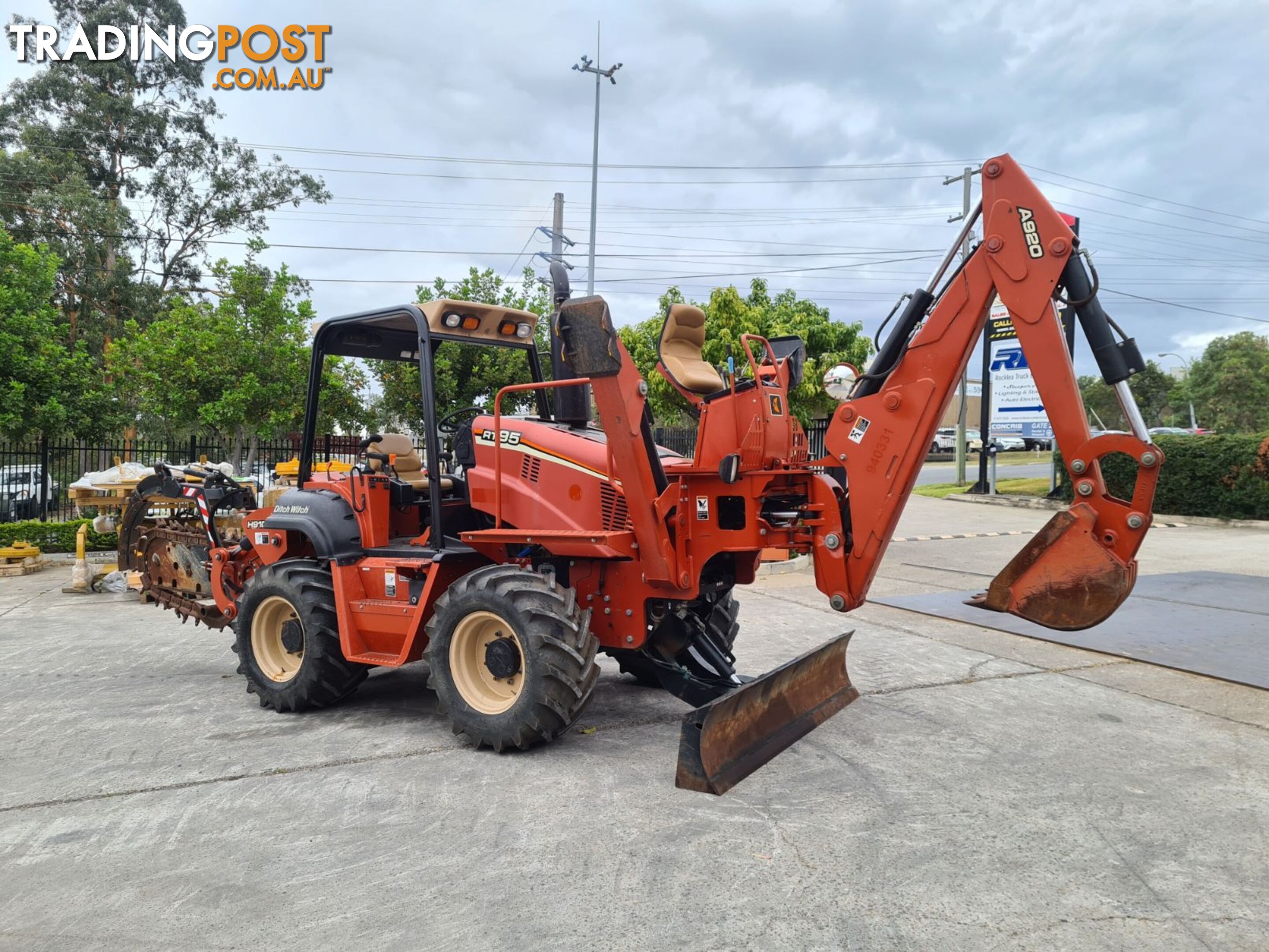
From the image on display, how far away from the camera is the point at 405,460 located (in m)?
6.43

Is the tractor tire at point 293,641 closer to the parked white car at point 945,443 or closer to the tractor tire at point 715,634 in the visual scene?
the tractor tire at point 715,634

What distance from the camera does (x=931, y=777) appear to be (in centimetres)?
471

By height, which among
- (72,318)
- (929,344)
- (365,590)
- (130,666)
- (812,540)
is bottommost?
(130,666)

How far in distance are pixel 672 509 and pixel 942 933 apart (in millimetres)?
2529

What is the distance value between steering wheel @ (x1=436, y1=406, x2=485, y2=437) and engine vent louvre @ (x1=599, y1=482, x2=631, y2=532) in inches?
49.6

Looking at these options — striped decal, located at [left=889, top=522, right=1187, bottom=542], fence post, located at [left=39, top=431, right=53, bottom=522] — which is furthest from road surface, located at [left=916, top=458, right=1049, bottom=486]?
fence post, located at [left=39, top=431, right=53, bottom=522]

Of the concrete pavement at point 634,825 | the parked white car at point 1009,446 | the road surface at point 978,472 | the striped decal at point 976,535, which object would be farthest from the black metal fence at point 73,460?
the parked white car at point 1009,446

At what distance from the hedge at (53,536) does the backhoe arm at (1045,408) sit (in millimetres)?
13207

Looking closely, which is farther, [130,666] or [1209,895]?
[130,666]

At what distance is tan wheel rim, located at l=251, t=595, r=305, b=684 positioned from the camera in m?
6.18

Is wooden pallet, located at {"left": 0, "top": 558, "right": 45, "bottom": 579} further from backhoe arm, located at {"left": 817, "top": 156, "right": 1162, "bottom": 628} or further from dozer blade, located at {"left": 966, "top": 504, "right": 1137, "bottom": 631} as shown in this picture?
dozer blade, located at {"left": 966, "top": 504, "right": 1137, "bottom": 631}

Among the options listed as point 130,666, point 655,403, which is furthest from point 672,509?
point 655,403

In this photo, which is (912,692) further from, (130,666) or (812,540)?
(130,666)

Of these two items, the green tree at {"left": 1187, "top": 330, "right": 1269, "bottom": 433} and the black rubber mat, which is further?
the green tree at {"left": 1187, "top": 330, "right": 1269, "bottom": 433}
